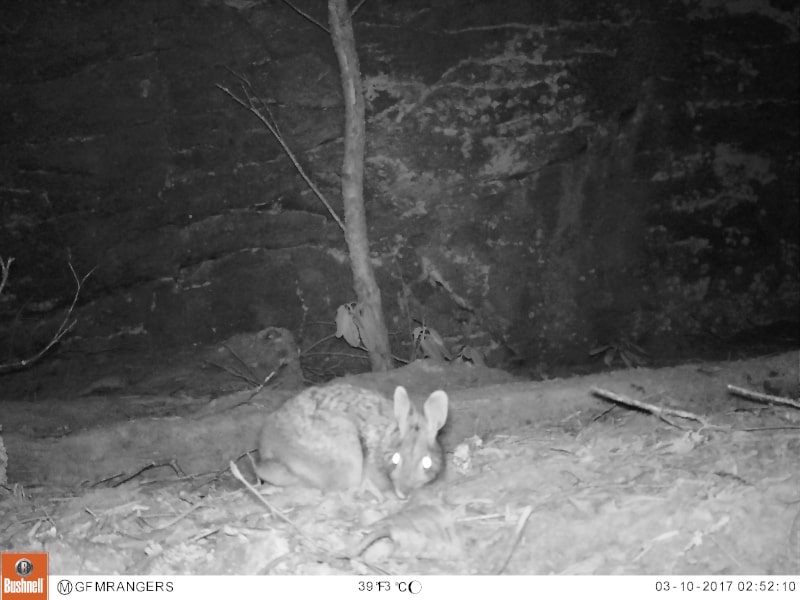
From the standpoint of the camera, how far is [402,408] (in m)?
4.13

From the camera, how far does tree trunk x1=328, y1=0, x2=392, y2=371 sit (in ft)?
20.4

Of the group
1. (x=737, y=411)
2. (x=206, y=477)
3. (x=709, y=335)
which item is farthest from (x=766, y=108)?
(x=206, y=477)

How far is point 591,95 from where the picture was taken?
7012 mm

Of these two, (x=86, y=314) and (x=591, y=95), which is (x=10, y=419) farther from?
(x=591, y=95)

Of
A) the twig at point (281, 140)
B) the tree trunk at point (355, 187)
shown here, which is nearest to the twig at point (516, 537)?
the tree trunk at point (355, 187)

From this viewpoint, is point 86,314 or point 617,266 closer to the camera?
point 86,314

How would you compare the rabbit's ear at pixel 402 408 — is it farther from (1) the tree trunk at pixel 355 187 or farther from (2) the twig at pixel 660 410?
(1) the tree trunk at pixel 355 187

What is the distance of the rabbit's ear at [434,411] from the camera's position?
4.19 m

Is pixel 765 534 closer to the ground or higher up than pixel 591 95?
closer to the ground

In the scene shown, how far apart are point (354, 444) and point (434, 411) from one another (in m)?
0.49

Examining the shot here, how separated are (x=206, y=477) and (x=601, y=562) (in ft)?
8.96

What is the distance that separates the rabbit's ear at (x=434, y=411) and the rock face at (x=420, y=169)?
2.86m

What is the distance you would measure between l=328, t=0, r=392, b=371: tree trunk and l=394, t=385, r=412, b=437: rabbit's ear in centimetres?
229

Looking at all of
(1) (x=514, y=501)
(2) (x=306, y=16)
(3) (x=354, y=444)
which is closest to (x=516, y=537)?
(1) (x=514, y=501)
